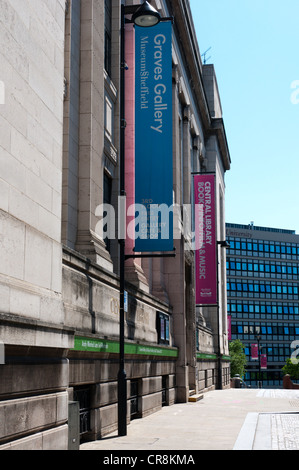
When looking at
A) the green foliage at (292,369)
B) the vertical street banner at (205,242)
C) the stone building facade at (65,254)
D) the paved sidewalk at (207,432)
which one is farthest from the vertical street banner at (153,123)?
the green foliage at (292,369)

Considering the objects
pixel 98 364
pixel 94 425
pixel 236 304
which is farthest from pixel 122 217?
pixel 236 304

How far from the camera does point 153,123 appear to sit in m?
21.5

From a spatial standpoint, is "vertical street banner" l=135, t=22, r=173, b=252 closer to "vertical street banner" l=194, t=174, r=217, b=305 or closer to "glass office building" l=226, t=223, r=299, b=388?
"vertical street banner" l=194, t=174, r=217, b=305

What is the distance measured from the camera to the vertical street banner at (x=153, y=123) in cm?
2130

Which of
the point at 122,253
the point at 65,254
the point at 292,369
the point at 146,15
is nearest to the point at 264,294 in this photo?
the point at 292,369

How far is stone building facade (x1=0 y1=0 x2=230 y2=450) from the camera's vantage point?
374 inches

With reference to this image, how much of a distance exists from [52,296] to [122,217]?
7.83 meters

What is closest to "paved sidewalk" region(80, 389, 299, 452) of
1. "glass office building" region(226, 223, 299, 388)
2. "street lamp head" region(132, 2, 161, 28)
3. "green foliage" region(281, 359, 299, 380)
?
"street lamp head" region(132, 2, 161, 28)

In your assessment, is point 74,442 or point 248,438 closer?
point 74,442

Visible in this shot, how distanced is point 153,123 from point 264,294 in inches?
5509

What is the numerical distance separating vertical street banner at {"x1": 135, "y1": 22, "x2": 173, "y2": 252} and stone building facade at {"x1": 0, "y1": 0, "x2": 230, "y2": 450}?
0.91m

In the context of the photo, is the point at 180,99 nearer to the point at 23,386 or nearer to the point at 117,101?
the point at 117,101

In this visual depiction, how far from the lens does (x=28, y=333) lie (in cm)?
940

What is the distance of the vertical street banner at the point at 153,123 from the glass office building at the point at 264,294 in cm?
13175
